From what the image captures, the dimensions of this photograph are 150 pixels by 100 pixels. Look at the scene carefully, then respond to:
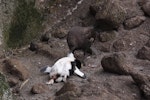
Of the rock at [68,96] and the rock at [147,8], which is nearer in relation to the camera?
the rock at [68,96]

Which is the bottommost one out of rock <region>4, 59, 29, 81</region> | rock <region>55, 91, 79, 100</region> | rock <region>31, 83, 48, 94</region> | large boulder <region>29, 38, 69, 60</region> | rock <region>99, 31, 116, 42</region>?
rock <region>31, 83, 48, 94</region>

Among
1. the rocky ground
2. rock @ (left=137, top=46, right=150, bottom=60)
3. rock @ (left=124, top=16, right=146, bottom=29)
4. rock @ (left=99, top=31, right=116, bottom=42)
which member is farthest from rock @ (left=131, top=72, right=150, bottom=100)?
rock @ (left=124, top=16, right=146, bottom=29)

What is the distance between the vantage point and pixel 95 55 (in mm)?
7066

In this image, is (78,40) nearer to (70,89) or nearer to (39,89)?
(39,89)

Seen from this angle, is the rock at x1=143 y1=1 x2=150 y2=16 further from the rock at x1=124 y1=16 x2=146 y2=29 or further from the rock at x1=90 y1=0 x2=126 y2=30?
the rock at x1=90 y1=0 x2=126 y2=30

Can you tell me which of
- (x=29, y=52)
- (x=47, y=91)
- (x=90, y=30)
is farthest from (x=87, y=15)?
(x=47, y=91)

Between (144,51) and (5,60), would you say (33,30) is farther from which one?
(144,51)

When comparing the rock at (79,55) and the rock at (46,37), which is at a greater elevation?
the rock at (46,37)

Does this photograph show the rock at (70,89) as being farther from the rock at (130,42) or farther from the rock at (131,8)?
the rock at (131,8)

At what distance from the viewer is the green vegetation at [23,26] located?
25.2 ft

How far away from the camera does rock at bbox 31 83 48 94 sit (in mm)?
5887

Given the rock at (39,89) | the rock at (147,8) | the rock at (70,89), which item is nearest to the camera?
the rock at (70,89)

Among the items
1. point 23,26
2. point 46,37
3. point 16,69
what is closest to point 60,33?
point 46,37

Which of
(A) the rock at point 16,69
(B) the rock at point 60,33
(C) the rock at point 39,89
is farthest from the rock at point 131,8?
(C) the rock at point 39,89
